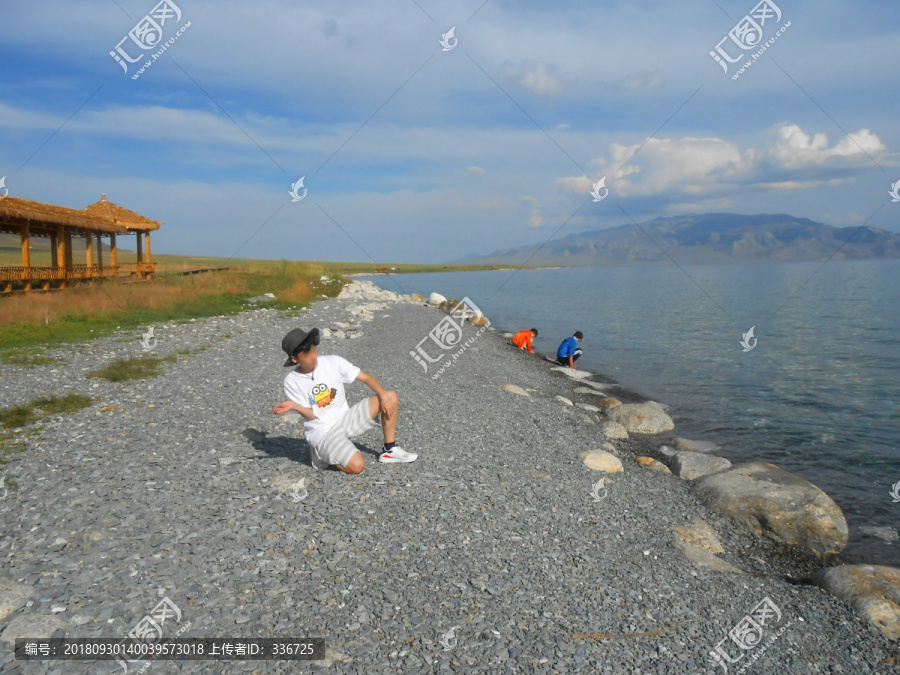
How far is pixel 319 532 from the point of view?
20.2 feet

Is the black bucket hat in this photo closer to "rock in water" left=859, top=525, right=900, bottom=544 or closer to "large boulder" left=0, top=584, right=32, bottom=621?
"large boulder" left=0, top=584, right=32, bottom=621

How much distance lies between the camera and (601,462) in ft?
33.1

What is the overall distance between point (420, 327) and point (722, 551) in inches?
863

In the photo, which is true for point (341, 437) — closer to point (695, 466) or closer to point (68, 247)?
point (695, 466)

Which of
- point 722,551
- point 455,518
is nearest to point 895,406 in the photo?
point 722,551

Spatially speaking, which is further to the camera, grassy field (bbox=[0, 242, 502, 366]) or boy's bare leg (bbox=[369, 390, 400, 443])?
grassy field (bbox=[0, 242, 502, 366])

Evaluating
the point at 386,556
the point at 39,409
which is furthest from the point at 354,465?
the point at 39,409

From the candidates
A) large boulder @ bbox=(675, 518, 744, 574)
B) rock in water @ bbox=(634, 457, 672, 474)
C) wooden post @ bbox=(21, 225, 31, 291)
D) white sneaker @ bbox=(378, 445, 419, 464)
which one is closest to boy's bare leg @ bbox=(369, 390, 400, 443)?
white sneaker @ bbox=(378, 445, 419, 464)

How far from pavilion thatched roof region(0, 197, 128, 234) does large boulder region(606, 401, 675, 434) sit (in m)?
23.3

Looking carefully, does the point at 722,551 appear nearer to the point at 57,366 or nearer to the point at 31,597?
the point at 31,597

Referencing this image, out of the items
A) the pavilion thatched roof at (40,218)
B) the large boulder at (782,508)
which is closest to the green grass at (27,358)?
the pavilion thatched roof at (40,218)

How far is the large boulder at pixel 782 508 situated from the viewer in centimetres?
826

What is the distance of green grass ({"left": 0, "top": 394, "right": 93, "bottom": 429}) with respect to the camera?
31.1 feet

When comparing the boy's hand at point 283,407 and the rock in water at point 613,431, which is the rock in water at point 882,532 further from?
the boy's hand at point 283,407
